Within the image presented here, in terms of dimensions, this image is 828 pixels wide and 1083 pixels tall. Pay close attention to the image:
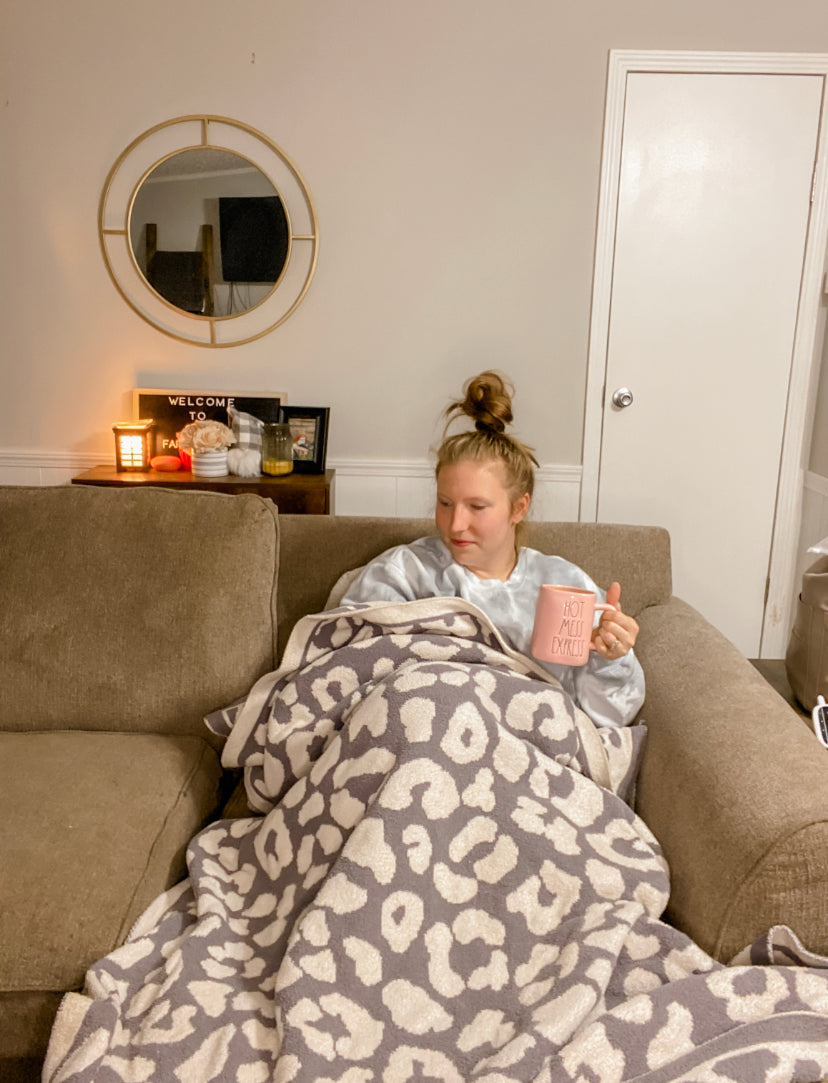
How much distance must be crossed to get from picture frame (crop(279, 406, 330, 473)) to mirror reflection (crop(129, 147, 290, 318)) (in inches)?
16.6

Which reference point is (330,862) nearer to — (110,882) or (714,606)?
(110,882)

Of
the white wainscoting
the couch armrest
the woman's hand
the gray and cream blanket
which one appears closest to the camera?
the gray and cream blanket

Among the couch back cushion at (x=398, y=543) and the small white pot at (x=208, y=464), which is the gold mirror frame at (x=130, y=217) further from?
the couch back cushion at (x=398, y=543)

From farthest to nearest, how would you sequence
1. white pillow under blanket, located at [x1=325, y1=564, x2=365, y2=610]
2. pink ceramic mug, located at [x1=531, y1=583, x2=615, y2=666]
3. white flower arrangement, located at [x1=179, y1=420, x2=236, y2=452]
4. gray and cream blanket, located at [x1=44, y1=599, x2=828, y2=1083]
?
white flower arrangement, located at [x1=179, y1=420, x2=236, y2=452] < white pillow under blanket, located at [x1=325, y1=564, x2=365, y2=610] < pink ceramic mug, located at [x1=531, y1=583, x2=615, y2=666] < gray and cream blanket, located at [x1=44, y1=599, x2=828, y2=1083]

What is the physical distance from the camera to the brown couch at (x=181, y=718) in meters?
1.22

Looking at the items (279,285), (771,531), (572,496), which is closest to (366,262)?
(279,285)

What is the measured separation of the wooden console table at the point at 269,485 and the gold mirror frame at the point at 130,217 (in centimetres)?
→ 56

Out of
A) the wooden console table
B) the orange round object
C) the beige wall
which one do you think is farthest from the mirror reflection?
the wooden console table

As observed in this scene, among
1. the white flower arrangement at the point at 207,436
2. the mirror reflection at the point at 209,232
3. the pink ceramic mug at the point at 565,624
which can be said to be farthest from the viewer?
the mirror reflection at the point at 209,232

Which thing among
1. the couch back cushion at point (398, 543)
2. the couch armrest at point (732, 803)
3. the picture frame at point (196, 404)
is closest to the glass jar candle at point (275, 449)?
the picture frame at point (196, 404)

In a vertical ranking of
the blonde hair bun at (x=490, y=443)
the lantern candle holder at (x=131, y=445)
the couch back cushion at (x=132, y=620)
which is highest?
the blonde hair bun at (x=490, y=443)

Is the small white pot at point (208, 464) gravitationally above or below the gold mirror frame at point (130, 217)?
below

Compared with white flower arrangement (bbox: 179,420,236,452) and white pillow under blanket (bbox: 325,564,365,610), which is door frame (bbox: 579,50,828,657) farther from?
white pillow under blanket (bbox: 325,564,365,610)

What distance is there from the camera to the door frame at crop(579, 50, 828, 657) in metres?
2.88
